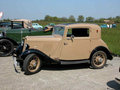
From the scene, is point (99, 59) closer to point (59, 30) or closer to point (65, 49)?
point (65, 49)

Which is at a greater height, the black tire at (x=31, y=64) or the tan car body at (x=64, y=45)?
the tan car body at (x=64, y=45)

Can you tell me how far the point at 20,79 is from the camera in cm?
471

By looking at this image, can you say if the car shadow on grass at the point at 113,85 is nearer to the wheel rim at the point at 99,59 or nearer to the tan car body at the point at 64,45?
the wheel rim at the point at 99,59

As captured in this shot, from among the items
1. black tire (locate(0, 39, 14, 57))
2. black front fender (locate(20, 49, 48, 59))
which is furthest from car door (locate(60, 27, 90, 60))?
black tire (locate(0, 39, 14, 57))

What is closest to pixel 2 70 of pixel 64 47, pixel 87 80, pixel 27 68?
pixel 27 68

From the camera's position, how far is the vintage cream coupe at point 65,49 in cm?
525

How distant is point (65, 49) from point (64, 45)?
0.48ft

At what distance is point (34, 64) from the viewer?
17.2 ft

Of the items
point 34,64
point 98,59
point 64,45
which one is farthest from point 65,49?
point 98,59

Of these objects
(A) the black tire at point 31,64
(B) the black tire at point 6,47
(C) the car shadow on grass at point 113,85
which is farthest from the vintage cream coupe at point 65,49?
(B) the black tire at point 6,47

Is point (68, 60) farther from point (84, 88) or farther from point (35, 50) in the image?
point (84, 88)

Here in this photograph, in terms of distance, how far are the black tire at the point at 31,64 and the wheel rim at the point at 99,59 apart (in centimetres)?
213

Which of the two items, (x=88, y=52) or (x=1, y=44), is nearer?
(x=88, y=52)

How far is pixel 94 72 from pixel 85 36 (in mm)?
1359
